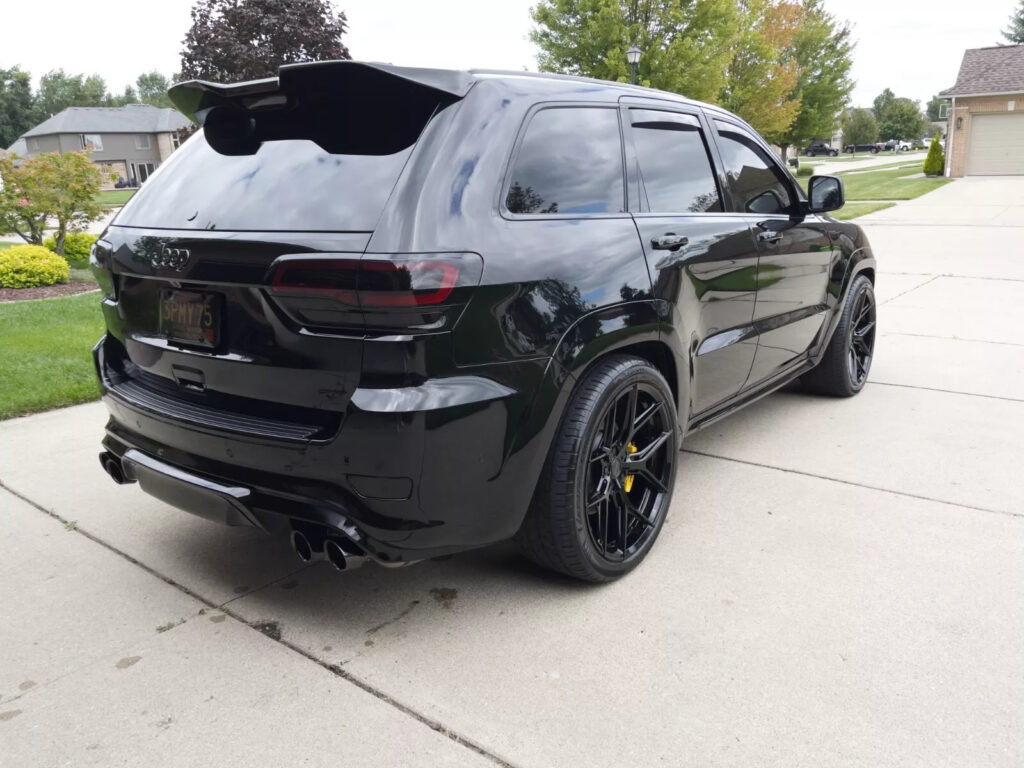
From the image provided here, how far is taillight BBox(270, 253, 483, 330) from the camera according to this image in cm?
223

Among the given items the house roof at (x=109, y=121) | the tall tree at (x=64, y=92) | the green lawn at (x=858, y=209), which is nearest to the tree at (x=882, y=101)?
the house roof at (x=109, y=121)

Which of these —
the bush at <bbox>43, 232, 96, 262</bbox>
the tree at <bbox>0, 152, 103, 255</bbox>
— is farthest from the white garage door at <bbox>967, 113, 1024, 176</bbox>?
the tree at <bbox>0, 152, 103, 255</bbox>

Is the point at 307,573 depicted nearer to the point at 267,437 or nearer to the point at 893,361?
the point at 267,437

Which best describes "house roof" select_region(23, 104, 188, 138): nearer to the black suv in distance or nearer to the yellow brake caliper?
the black suv in distance

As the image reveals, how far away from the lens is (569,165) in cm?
292

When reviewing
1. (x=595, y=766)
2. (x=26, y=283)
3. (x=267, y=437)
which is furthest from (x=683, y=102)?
(x=26, y=283)

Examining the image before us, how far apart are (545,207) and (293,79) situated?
88 centimetres

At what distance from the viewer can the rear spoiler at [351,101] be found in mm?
2447

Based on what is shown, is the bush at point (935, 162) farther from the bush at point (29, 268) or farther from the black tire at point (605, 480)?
the black tire at point (605, 480)

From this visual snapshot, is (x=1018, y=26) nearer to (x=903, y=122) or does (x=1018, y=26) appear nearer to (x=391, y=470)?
(x=903, y=122)

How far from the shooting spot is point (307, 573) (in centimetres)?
321

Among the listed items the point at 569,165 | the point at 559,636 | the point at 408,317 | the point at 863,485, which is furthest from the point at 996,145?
the point at 408,317

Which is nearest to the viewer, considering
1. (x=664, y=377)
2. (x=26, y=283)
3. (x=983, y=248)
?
(x=664, y=377)

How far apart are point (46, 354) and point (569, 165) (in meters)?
5.40
